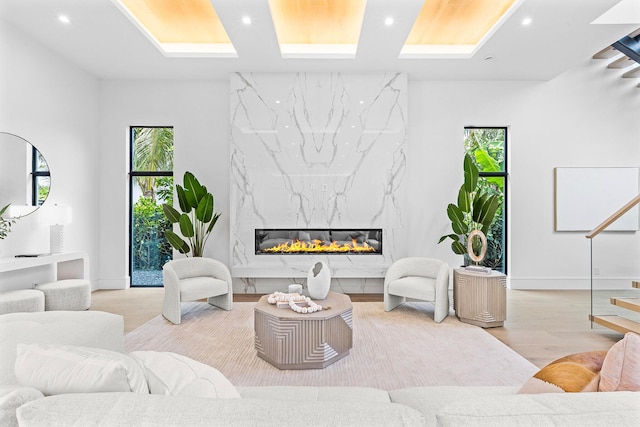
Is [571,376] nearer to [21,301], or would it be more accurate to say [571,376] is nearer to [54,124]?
[21,301]

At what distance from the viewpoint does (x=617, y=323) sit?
356 centimetres

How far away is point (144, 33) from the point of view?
4234mm

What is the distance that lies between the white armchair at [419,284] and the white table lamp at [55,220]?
3963 mm

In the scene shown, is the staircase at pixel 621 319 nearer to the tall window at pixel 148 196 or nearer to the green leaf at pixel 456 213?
the green leaf at pixel 456 213

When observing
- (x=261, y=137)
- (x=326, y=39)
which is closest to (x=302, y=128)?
(x=261, y=137)

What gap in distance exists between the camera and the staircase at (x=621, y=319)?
11.4ft

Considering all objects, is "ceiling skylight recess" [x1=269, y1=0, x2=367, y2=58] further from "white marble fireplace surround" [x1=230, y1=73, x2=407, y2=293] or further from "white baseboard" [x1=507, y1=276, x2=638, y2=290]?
"white baseboard" [x1=507, y1=276, x2=638, y2=290]

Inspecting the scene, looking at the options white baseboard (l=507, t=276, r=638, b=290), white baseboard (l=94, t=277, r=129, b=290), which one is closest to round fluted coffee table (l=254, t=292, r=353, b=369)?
white baseboard (l=94, t=277, r=129, b=290)

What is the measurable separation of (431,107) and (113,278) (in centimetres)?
569

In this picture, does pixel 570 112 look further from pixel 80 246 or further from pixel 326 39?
pixel 80 246

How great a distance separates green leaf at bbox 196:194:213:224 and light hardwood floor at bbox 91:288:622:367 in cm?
122

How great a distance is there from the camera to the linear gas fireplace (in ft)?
18.1

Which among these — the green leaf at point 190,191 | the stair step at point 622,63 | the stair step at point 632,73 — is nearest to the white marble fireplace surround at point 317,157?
the green leaf at point 190,191

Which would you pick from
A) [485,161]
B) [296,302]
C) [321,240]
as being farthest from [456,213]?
[296,302]
